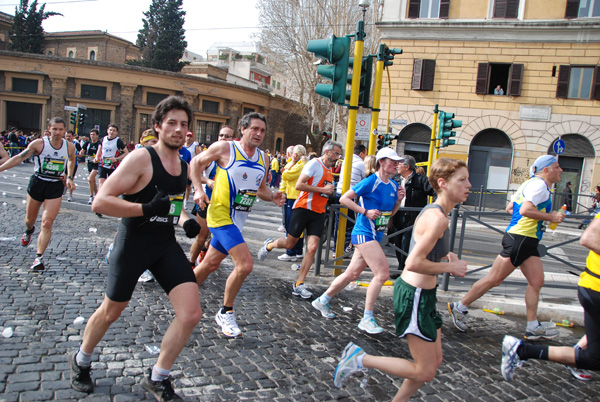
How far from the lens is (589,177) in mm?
23203

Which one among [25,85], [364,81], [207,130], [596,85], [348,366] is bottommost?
[348,366]

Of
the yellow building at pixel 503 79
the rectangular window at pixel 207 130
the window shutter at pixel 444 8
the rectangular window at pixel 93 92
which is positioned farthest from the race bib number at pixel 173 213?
the rectangular window at pixel 93 92

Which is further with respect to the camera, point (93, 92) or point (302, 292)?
point (93, 92)

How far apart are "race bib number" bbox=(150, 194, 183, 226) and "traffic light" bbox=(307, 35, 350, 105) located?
13.3ft

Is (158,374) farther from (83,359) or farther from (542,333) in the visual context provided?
(542,333)

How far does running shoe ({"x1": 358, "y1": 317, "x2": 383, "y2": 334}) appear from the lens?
4637mm

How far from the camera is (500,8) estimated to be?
75.8 ft

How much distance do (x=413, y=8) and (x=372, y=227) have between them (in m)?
22.7

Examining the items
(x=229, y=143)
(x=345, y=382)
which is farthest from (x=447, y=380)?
(x=229, y=143)

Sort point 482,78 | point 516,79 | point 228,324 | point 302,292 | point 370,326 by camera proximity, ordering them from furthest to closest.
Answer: point 482,78 < point 516,79 < point 302,292 < point 370,326 < point 228,324

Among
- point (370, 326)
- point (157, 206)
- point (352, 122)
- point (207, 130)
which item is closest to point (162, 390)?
point (157, 206)

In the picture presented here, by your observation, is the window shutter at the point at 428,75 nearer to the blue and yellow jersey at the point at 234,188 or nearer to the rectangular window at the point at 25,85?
the blue and yellow jersey at the point at 234,188

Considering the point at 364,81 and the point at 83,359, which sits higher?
the point at 364,81

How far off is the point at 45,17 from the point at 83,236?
52.2 metres
